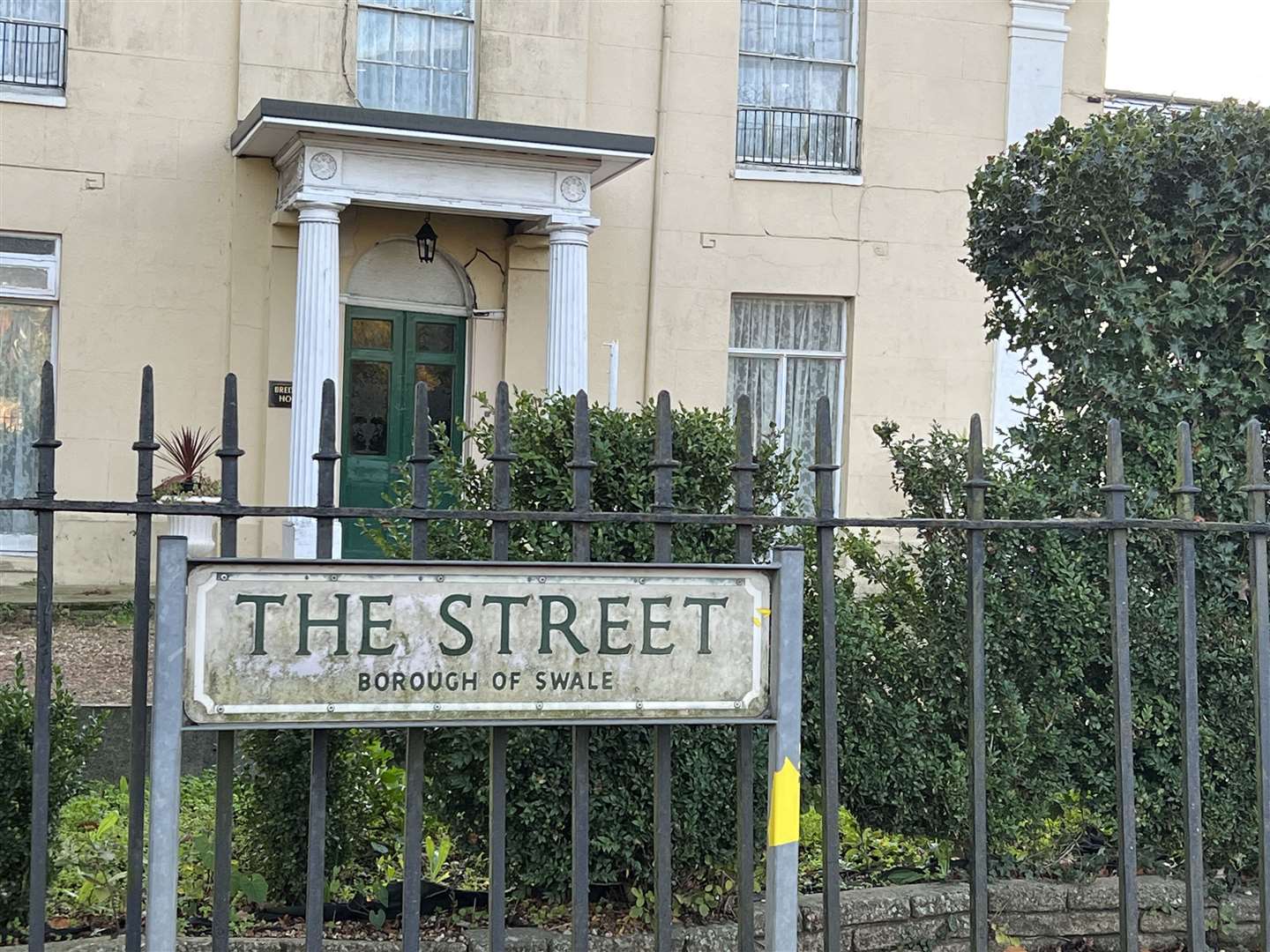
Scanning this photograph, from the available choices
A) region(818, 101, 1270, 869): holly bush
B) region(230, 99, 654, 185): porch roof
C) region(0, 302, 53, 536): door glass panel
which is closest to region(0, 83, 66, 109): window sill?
region(230, 99, 654, 185): porch roof

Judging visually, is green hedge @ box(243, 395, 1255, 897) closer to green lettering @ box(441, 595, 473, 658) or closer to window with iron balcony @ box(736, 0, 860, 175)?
green lettering @ box(441, 595, 473, 658)

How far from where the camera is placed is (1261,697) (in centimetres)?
426

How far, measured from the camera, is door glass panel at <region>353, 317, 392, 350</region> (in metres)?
13.0

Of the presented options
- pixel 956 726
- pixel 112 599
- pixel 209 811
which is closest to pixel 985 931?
pixel 956 726

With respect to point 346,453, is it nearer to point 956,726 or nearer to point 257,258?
point 257,258

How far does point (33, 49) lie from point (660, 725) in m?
10.9

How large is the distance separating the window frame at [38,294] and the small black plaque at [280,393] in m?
1.83

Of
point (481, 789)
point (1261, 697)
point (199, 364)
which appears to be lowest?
point (481, 789)

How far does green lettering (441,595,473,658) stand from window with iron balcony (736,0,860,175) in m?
11.1

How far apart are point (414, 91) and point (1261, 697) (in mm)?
10513

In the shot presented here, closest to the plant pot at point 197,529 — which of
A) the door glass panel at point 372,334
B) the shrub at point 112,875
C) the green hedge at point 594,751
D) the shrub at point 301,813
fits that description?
the door glass panel at point 372,334

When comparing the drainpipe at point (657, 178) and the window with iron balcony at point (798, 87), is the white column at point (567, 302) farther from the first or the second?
the window with iron balcony at point (798, 87)

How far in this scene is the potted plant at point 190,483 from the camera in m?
10.9

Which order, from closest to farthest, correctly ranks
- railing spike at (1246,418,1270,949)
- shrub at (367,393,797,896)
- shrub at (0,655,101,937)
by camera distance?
shrub at (0,655,101,937), railing spike at (1246,418,1270,949), shrub at (367,393,797,896)
